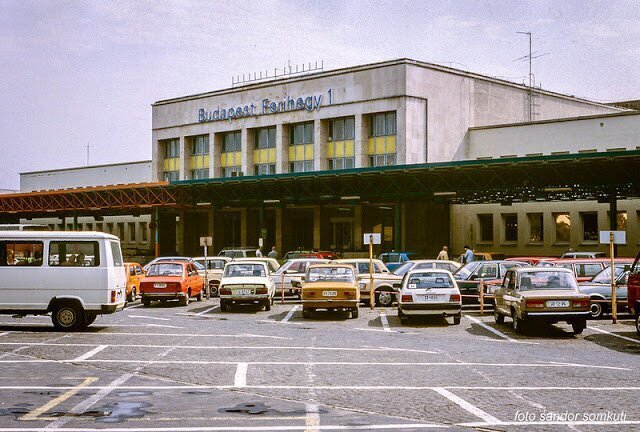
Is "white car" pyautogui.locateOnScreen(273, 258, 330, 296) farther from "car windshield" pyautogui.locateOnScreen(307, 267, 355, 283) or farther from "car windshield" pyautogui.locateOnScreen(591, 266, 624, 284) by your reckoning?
"car windshield" pyautogui.locateOnScreen(591, 266, 624, 284)

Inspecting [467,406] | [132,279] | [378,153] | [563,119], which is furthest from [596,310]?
[378,153]

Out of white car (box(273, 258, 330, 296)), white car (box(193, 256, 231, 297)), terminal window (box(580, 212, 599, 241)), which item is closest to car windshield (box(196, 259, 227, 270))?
white car (box(193, 256, 231, 297))

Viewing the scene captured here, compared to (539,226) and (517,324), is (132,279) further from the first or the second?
(539,226)

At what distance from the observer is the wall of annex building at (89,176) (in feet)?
281

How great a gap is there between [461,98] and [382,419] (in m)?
55.5

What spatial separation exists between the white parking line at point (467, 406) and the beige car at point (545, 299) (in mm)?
8614

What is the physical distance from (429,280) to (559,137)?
38.2m

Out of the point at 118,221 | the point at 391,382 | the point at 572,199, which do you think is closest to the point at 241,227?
the point at 118,221

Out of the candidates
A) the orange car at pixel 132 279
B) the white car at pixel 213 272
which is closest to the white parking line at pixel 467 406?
the orange car at pixel 132 279

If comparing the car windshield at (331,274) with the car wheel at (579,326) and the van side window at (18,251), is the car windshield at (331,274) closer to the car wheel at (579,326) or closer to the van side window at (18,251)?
the car wheel at (579,326)

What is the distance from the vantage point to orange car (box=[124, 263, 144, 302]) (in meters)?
32.9

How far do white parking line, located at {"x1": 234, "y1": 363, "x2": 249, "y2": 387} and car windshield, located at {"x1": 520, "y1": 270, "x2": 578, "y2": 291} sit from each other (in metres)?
8.65

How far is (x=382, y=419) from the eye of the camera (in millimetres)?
9539

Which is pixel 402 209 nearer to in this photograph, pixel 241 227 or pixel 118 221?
pixel 241 227
